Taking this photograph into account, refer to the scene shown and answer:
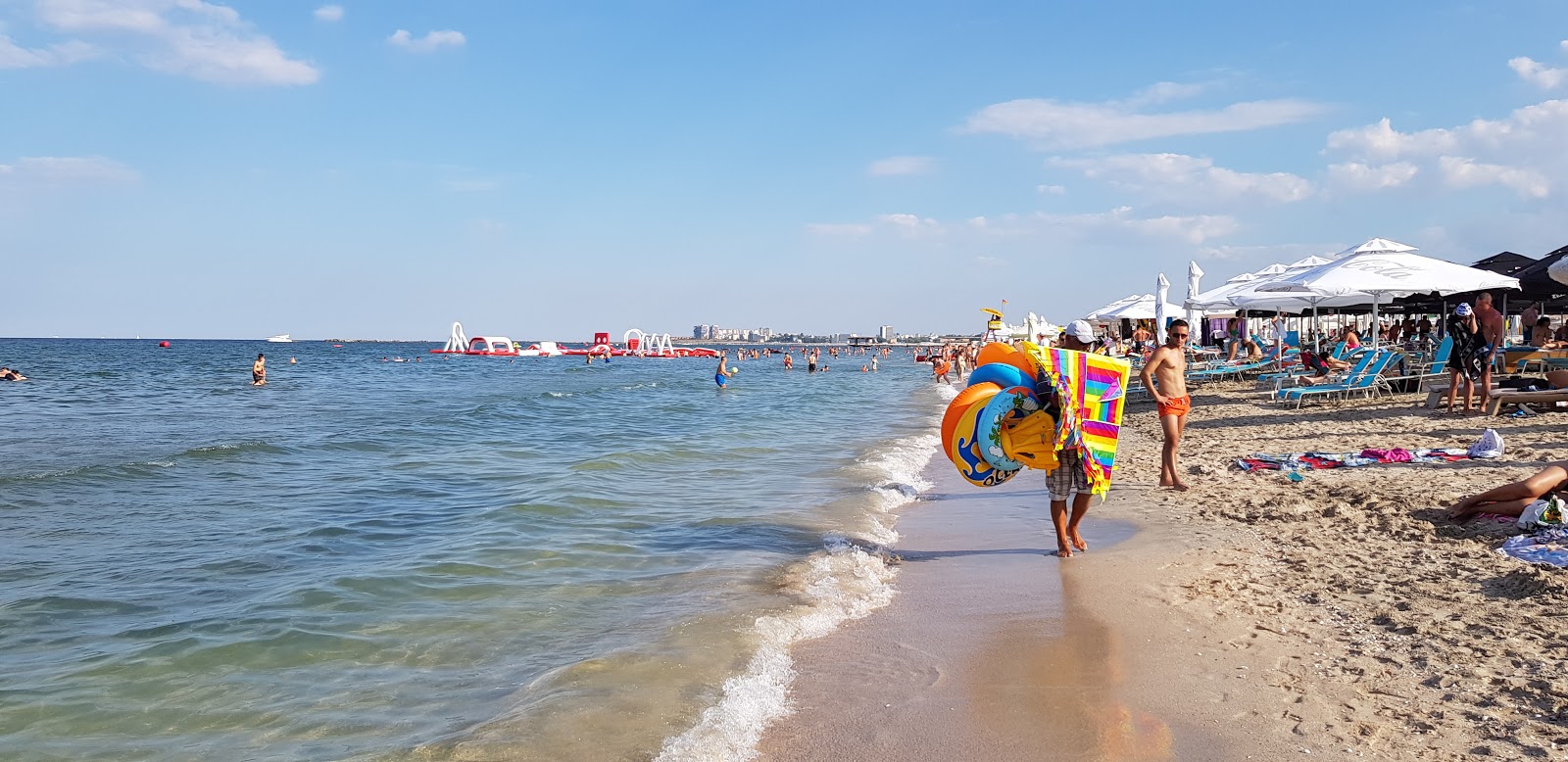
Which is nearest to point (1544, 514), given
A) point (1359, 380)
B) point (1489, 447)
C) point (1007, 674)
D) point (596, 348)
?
point (1489, 447)

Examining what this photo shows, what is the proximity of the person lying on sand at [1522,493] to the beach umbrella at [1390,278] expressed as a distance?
718cm

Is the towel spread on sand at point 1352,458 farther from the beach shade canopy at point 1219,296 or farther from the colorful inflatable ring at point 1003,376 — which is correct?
the beach shade canopy at point 1219,296

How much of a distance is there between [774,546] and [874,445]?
697 cm

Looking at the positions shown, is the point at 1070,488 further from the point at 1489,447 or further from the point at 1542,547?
the point at 1489,447

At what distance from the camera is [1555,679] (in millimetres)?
3305

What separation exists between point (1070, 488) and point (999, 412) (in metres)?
0.73

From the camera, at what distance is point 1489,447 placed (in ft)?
24.5

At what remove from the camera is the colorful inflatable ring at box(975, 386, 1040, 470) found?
18.0 ft

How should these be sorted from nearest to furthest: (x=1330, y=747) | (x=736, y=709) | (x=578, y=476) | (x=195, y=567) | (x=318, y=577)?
(x=1330, y=747)
(x=736, y=709)
(x=318, y=577)
(x=195, y=567)
(x=578, y=476)

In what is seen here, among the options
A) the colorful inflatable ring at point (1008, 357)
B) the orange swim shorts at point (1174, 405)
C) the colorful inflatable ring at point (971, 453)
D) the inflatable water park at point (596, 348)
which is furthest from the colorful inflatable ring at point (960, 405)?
the inflatable water park at point (596, 348)

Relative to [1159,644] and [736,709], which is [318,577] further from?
[1159,644]

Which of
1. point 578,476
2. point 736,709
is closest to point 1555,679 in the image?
point 736,709

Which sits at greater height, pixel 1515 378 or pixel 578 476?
pixel 1515 378

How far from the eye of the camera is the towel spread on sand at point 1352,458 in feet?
25.2
